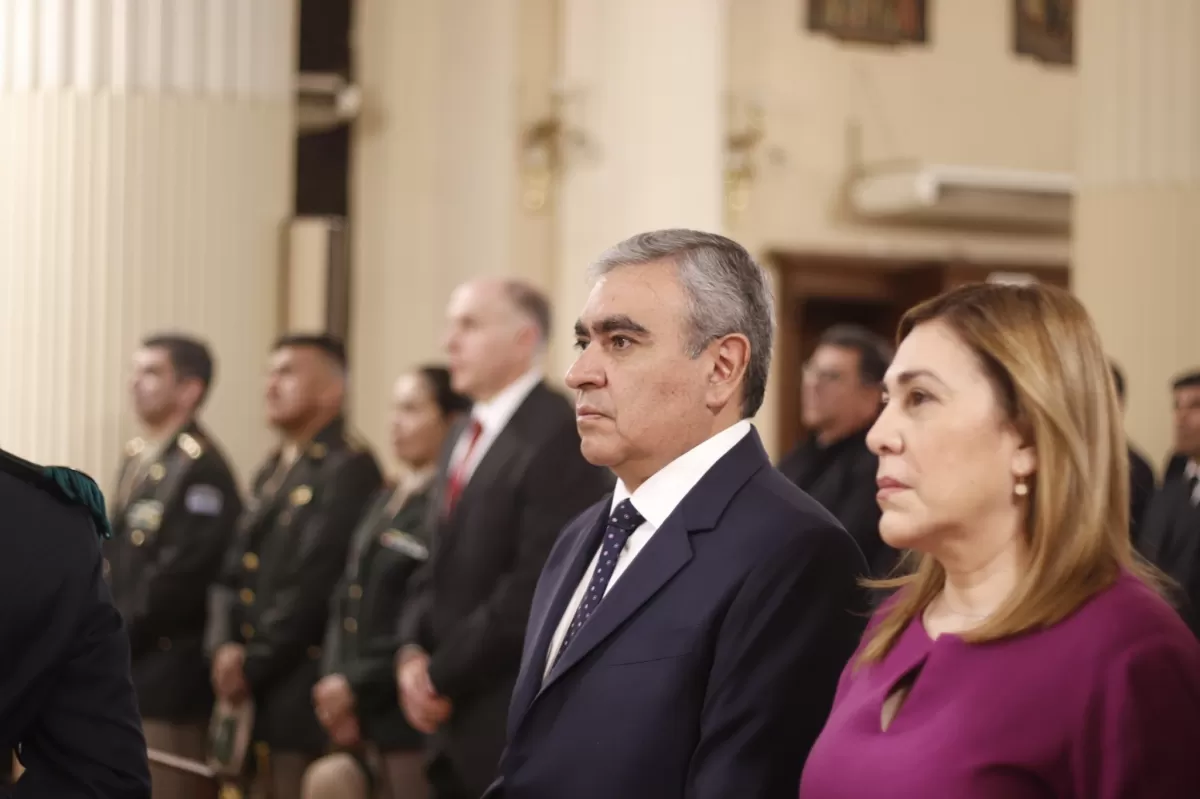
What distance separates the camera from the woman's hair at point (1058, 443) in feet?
6.38

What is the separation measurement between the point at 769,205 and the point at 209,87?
6194 mm

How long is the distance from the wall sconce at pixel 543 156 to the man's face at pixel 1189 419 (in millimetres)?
3924

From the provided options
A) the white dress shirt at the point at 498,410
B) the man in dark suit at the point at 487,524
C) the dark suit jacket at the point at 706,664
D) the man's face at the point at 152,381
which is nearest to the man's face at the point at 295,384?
the man's face at the point at 152,381

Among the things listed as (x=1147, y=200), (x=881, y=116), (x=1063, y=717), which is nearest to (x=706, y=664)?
(x=1063, y=717)

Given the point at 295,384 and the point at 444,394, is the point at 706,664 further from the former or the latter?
the point at 295,384

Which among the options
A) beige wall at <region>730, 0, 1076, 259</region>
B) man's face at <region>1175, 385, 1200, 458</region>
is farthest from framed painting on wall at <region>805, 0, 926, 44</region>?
man's face at <region>1175, 385, 1200, 458</region>

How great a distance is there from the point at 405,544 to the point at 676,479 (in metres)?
2.56

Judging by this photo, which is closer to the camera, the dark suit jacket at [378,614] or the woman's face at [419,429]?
the dark suit jacket at [378,614]

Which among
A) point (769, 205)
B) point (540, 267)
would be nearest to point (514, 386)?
point (540, 267)

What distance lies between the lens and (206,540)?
549 cm

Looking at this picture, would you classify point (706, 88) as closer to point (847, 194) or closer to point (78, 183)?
point (847, 194)

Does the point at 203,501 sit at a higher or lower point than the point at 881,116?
lower

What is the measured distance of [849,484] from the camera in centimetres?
490

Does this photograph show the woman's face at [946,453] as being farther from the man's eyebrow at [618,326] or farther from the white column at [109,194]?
the white column at [109,194]
